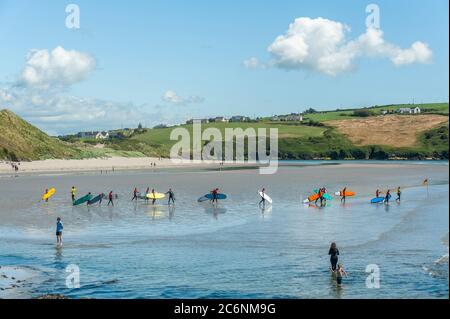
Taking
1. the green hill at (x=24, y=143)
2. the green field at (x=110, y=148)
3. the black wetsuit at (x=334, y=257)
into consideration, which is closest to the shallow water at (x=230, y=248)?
the black wetsuit at (x=334, y=257)

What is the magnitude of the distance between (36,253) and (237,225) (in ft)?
42.3

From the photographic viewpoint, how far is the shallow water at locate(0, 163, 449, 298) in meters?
19.6

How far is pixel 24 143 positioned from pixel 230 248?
107 meters

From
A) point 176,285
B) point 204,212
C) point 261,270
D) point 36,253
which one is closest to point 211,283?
point 176,285

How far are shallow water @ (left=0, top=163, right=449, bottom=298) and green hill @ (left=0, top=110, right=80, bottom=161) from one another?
250ft

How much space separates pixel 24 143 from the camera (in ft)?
405

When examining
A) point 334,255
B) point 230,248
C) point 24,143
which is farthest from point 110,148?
point 334,255

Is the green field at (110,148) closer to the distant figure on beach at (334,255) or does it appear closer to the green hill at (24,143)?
the green hill at (24,143)

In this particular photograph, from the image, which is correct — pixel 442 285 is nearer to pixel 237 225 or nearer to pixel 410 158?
pixel 237 225

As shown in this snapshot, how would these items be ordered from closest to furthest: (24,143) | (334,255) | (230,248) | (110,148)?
(334,255) < (230,248) < (24,143) < (110,148)

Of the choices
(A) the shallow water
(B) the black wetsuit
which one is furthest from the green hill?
(B) the black wetsuit

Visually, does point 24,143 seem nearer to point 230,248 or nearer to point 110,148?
point 110,148

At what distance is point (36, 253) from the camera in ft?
84.8

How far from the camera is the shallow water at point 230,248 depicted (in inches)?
773
